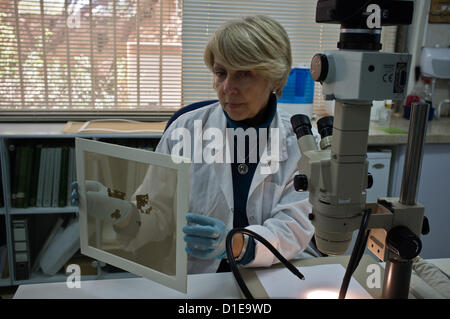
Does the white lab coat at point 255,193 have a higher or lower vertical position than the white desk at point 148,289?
higher

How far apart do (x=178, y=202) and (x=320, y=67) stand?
1.41ft

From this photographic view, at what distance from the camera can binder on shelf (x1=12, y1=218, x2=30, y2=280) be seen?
222 cm

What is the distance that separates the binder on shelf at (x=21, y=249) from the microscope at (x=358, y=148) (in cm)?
193

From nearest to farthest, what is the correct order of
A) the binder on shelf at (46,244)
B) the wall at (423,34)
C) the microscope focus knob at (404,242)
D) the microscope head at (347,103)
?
the microscope head at (347,103)
the microscope focus knob at (404,242)
the binder on shelf at (46,244)
the wall at (423,34)

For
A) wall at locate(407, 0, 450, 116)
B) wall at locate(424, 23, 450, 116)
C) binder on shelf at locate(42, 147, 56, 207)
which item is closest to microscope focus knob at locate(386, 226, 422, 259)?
binder on shelf at locate(42, 147, 56, 207)

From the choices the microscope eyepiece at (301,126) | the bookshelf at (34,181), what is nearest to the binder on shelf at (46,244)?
the bookshelf at (34,181)

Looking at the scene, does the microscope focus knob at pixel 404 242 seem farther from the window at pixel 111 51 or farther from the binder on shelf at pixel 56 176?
the window at pixel 111 51

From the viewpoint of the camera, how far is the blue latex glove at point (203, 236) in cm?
94

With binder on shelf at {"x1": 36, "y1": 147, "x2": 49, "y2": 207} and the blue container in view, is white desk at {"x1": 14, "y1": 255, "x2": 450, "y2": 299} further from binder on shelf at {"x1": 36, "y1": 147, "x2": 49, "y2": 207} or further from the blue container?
the blue container

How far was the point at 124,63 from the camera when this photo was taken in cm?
252

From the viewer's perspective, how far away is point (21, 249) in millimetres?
2238

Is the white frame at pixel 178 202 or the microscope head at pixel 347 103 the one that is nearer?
the microscope head at pixel 347 103

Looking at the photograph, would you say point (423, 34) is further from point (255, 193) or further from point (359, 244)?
point (359, 244)

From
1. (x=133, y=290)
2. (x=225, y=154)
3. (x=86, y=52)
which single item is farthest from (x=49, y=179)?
(x=133, y=290)
